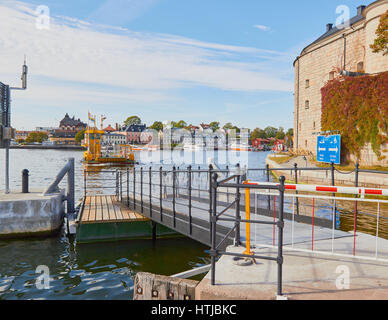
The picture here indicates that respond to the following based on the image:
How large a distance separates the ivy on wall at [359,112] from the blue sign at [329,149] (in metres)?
2.52

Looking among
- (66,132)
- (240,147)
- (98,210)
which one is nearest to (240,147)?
(240,147)

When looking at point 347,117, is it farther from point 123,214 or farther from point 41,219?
point 41,219

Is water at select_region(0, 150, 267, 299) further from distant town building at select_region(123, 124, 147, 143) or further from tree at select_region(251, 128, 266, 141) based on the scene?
tree at select_region(251, 128, 266, 141)

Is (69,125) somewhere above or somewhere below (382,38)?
above

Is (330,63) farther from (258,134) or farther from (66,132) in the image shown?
(66,132)

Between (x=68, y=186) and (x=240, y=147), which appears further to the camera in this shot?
(x=240, y=147)

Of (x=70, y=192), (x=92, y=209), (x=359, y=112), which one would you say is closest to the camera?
(x=92, y=209)

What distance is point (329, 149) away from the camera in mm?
26281

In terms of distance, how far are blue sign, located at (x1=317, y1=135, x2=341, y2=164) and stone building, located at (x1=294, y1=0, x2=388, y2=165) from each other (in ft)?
8.41

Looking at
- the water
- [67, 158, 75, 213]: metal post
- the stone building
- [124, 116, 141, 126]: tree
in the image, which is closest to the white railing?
the water

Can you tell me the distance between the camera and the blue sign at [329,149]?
25.4 m

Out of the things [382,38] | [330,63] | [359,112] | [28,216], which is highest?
[330,63]

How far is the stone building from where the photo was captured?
2739 cm

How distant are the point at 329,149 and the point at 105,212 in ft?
A: 67.6
